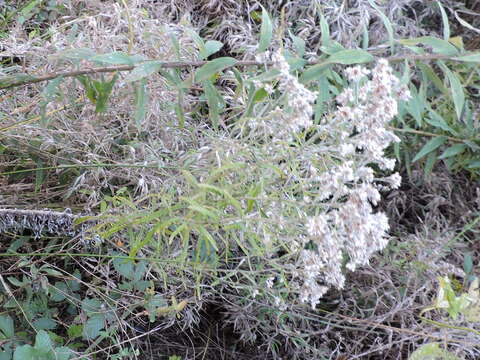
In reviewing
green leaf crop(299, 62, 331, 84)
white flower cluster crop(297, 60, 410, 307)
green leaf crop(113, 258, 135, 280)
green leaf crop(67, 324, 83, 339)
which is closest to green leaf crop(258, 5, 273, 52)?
green leaf crop(299, 62, 331, 84)

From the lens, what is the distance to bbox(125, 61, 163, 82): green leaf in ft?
3.92

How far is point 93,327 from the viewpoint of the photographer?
1.53 metres

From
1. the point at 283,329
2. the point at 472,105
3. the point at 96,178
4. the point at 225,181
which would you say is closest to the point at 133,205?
the point at 225,181

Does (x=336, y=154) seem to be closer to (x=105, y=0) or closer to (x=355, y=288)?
(x=355, y=288)

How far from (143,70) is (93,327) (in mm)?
769

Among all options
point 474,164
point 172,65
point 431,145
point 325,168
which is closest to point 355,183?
point 325,168

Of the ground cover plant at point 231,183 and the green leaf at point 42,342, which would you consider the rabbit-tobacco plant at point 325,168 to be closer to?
the ground cover plant at point 231,183

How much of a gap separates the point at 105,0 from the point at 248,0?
1.90 feet

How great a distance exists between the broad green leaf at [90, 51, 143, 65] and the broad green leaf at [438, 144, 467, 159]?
3.74ft

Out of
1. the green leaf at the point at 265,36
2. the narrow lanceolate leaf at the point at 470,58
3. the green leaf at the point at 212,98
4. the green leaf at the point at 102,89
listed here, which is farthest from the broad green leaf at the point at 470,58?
the green leaf at the point at 102,89

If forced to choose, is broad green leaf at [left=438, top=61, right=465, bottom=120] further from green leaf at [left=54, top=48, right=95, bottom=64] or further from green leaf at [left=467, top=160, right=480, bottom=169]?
green leaf at [left=54, top=48, right=95, bottom=64]

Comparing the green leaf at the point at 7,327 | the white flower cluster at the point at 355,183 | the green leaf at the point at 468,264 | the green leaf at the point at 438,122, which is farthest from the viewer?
the green leaf at the point at 468,264

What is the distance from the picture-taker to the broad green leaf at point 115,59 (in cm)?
118

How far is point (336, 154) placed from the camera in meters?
1.26
